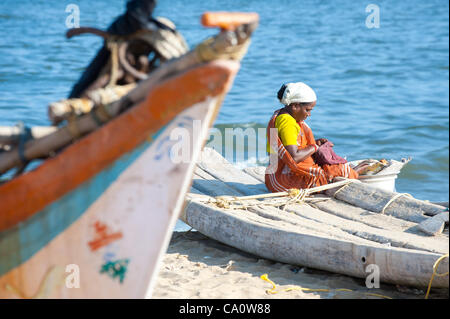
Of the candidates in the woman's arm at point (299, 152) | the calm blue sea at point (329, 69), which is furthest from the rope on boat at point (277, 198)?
the calm blue sea at point (329, 69)

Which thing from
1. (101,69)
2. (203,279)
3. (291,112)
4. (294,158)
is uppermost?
(101,69)

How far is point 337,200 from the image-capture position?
17.9 feet

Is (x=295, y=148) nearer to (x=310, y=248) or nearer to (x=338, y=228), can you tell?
(x=338, y=228)

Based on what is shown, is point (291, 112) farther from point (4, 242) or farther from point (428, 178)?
point (428, 178)

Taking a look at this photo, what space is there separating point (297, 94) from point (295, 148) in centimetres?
45

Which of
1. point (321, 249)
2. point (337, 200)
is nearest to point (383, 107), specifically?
point (337, 200)

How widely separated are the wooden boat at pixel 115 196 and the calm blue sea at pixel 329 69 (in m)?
6.05

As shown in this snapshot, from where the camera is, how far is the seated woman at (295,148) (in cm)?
527

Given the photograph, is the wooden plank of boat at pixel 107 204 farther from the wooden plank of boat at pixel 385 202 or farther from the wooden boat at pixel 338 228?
the wooden plank of boat at pixel 385 202

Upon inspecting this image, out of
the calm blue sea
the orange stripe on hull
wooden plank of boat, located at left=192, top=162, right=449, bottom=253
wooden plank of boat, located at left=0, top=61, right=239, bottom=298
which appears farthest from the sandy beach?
the calm blue sea

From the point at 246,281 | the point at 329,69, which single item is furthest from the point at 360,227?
the point at 329,69

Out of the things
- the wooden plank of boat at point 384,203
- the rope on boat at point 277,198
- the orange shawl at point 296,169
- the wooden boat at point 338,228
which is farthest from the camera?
the orange shawl at point 296,169

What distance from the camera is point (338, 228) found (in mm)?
4785

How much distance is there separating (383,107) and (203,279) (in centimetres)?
907
